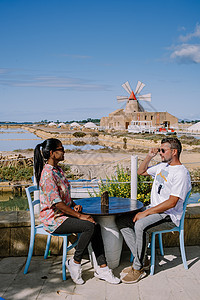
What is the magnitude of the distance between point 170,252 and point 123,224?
0.88m

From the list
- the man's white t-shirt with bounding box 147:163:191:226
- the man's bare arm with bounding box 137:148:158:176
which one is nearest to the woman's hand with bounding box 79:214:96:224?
the man's white t-shirt with bounding box 147:163:191:226

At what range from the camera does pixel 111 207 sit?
277cm

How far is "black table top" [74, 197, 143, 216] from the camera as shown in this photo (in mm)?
2606

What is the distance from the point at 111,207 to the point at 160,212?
1.47 ft

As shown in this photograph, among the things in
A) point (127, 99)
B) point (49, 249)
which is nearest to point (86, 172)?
point (49, 249)

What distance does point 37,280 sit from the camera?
8.63 ft

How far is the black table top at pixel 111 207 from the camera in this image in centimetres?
261

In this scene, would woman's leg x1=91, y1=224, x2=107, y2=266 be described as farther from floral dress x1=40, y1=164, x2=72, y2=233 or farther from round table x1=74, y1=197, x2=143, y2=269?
floral dress x1=40, y1=164, x2=72, y2=233

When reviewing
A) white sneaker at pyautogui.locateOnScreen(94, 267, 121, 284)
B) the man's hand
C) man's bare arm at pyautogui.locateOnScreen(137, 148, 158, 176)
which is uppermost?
man's bare arm at pyautogui.locateOnScreen(137, 148, 158, 176)

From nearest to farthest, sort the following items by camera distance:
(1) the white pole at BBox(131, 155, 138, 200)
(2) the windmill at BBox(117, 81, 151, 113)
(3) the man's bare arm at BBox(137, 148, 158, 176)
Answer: (3) the man's bare arm at BBox(137, 148, 158, 176) < (1) the white pole at BBox(131, 155, 138, 200) < (2) the windmill at BBox(117, 81, 151, 113)

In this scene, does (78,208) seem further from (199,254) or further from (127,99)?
(127,99)

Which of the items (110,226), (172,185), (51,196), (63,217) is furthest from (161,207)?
(51,196)

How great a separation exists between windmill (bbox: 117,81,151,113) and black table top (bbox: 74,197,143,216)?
51254 mm

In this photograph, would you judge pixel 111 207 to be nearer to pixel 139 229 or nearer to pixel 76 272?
pixel 139 229
